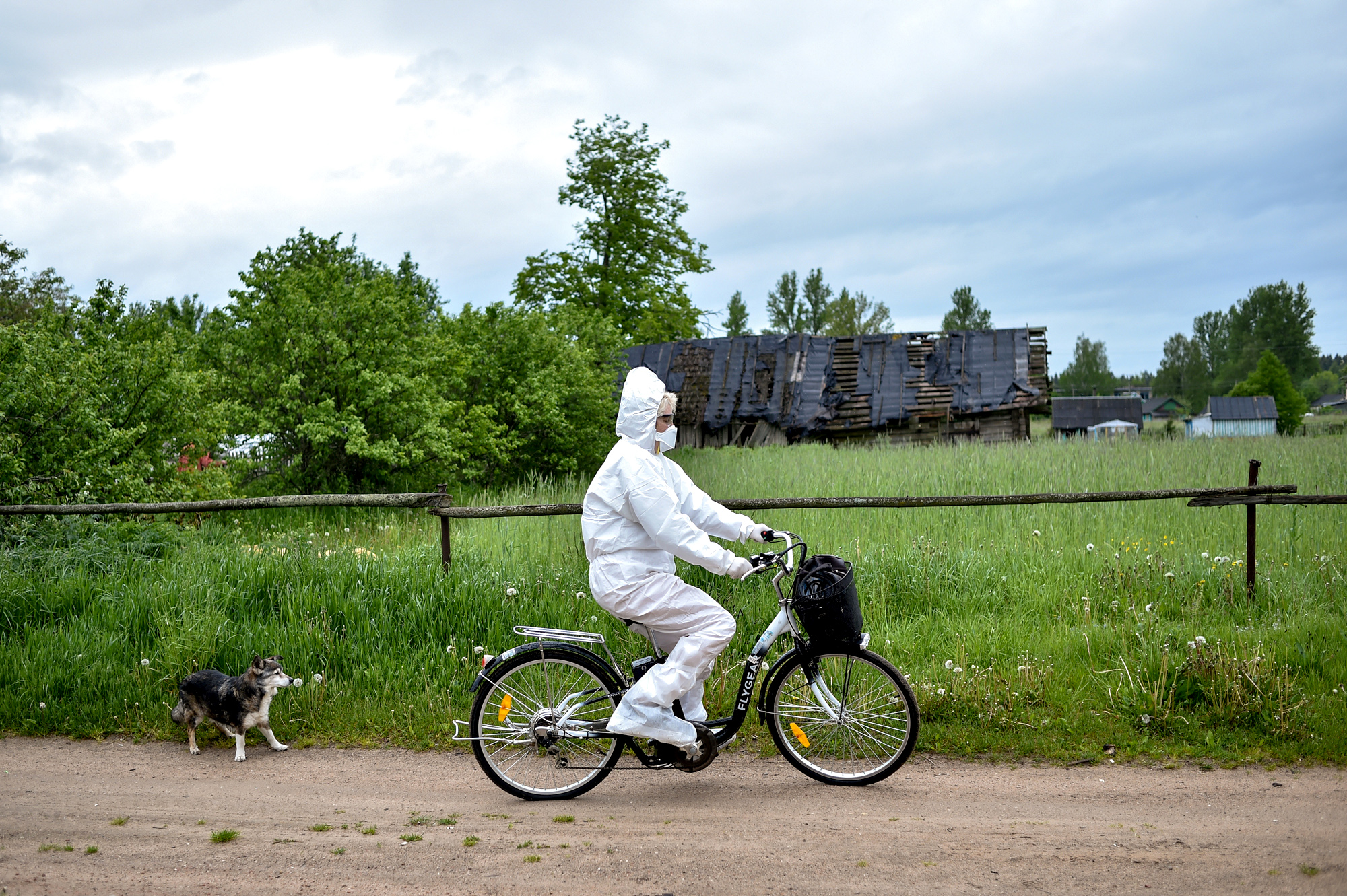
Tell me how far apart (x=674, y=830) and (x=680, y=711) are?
610 millimetres

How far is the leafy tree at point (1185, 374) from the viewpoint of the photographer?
97312 millimetres

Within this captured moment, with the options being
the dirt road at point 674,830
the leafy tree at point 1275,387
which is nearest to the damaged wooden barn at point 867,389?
the dirt road at point 674,830

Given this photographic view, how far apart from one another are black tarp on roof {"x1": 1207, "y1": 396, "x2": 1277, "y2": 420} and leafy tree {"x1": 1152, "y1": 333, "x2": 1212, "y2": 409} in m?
32.1

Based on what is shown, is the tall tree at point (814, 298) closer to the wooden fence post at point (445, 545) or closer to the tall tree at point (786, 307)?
the tall tree at point (786, 307)

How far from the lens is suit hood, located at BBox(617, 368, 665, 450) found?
4406 mm

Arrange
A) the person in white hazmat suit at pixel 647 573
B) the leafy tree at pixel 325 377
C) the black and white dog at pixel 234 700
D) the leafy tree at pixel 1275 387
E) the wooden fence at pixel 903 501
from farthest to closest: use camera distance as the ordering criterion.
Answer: the leafy tree at pixel 1275 387
the leafy tree at pixel 325 377
the wooden fence at pixel 903 501
the black and white dog at pixel 234 700
the person in white hazmat suit at pixel 647 573

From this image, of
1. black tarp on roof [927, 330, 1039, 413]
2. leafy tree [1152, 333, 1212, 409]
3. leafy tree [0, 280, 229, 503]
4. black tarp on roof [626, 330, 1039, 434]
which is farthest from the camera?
leafy tree [1152, 333, 1212, 409]

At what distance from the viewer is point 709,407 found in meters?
32.8

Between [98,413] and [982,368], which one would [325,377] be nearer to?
[98,413]

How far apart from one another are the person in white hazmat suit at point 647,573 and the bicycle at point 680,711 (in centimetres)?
22

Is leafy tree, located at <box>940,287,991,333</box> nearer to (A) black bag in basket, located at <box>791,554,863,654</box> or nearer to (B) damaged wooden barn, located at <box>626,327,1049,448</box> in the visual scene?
(B) damaged wooden barn, located at <box>626,327,1049,448</box>

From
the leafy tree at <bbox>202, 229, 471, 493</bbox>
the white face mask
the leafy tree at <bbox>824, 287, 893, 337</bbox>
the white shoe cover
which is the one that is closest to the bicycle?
the white shoe cover

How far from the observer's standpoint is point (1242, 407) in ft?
215

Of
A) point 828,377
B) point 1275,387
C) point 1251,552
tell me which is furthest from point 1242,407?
point 1251,552
